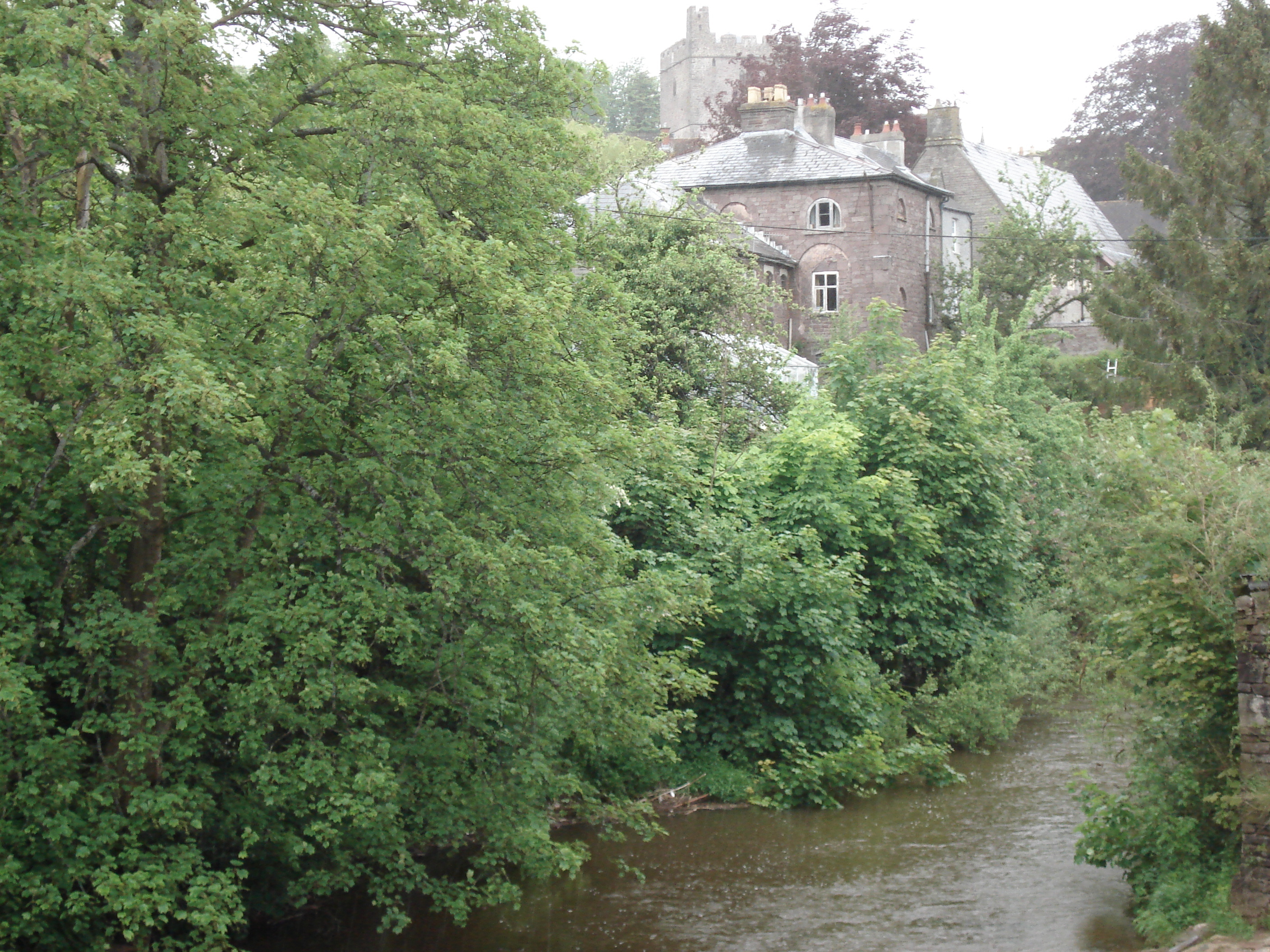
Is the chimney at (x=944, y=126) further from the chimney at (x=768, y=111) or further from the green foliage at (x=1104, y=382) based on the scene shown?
the green foliage at (x=1104, y=382)

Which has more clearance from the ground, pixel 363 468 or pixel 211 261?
pixel 211 261

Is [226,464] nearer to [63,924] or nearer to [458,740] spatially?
[458,740]

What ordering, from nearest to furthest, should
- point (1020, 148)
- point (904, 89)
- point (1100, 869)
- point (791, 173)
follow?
1. point (1100, 869)
2. point (791, 173)
3. point (904, 89)
4. point (1020, 148)

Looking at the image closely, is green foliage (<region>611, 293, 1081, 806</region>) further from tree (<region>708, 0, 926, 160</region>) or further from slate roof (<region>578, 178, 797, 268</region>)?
tree (<region>708, 0, 926, 160</region>)

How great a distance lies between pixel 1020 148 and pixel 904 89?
912 cm

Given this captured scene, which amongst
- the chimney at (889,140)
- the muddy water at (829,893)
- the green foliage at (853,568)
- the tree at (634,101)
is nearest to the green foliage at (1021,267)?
the chimney at (889,140)

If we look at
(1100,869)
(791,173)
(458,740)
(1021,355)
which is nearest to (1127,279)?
(1021,355)

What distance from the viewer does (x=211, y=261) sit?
9766 millimetres

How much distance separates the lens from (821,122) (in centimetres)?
4497

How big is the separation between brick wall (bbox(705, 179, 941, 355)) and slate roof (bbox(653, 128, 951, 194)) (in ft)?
0.96

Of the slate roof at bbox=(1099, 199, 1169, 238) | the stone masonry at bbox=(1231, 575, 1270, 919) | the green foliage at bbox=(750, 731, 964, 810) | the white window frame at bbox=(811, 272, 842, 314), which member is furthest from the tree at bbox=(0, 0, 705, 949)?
the slate roof at bbox=(1099, 199, 1169, 238)

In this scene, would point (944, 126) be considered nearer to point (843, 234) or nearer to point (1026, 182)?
point (1026, 182)

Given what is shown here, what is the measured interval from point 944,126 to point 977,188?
307 centimetres

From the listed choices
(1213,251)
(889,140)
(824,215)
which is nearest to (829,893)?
(1213,251)
